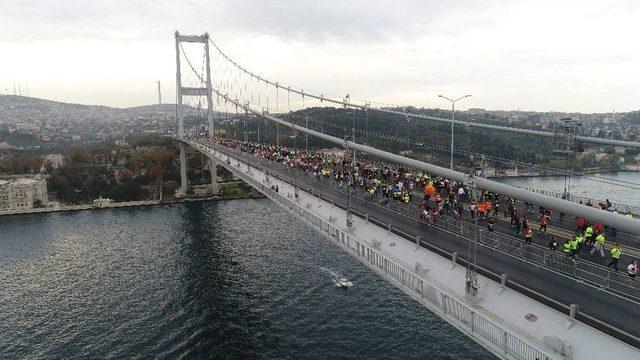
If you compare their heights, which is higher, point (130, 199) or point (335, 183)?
point (335, 183)

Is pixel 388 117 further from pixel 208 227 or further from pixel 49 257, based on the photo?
pixel 49 257

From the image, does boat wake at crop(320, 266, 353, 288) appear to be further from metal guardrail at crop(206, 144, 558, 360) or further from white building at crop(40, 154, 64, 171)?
white building at crop(40, 154, 64, 171)

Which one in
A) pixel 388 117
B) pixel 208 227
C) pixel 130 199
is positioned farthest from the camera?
pixel 388 117

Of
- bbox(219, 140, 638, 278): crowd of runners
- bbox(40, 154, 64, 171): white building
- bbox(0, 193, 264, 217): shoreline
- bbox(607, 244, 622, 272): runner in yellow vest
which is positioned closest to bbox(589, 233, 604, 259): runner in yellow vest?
bbox(219, 140, 638, 278): crowd of runners

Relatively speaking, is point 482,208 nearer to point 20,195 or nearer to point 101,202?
point 101,202

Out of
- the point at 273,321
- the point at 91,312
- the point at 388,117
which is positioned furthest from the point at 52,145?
the point at 273,321

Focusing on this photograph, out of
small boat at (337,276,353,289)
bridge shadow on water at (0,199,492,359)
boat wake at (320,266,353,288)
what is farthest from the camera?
boat wake at (320,266,353,288)

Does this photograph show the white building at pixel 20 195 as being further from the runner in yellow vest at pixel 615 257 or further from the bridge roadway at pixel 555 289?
the runner in yellow vest at pixel 615 257

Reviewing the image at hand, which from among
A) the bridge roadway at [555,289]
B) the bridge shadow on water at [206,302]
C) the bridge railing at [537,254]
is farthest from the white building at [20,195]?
the bridge roadway at [555,289]
